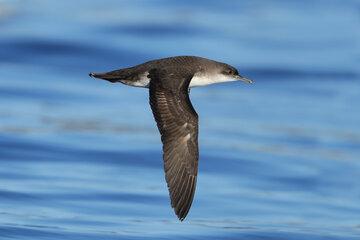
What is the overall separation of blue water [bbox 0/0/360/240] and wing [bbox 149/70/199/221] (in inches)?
117

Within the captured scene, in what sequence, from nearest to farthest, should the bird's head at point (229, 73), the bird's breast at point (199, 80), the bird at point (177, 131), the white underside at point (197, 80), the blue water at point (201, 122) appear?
the bird at point (177, 131) < the white underside at point (197, 80) < the bird's breast at point (199, 80) < the bird's head at point (229, 73) < the blue water at point (201, 122)

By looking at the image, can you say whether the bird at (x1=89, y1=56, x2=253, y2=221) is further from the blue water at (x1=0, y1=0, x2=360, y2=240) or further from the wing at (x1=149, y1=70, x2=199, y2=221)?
the blue water at (x1=0, y1=0, x2=360, y2=240)

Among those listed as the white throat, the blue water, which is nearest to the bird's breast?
the white throat

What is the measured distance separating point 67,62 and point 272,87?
3.16m

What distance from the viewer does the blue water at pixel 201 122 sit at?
1490 centimetres

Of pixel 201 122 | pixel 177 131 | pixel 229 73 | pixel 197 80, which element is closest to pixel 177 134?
pixel 177 131

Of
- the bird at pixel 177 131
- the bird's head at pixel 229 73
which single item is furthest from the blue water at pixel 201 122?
the bird at pixel 177 131

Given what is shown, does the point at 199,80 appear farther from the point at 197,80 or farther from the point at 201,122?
the point at 201,122

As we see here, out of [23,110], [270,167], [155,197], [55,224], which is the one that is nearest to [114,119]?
[23,110]

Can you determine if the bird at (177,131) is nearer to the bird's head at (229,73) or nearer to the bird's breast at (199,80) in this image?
the bird's breast at (199,80)

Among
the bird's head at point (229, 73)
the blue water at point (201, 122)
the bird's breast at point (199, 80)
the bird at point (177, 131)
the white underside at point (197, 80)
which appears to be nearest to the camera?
the bird at point (177, 131)

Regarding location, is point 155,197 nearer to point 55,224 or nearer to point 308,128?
point 55,224

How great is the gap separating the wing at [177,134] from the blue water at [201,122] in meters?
2.98

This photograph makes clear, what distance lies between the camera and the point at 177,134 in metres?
10.8
